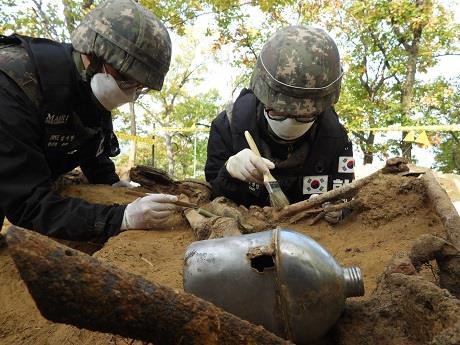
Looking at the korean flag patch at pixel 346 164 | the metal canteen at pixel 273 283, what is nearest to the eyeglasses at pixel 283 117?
the korean flag patch at pixel 346 164

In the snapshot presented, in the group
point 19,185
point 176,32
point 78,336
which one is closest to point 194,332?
point 78,336

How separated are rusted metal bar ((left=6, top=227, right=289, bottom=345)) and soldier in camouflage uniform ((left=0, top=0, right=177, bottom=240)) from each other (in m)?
1.69

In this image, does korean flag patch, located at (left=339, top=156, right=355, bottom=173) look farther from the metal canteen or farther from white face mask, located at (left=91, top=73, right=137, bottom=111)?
the metal canteen

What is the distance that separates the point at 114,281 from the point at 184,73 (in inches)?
1024

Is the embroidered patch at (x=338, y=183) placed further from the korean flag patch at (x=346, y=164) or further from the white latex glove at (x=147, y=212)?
the white latex glove at (x=147, y=212)

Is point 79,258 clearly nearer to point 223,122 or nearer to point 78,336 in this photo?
point 78,336

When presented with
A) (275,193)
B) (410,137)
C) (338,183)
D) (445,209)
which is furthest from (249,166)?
(410,137)

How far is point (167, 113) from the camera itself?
85.0ft

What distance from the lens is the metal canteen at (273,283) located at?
3.71 ft

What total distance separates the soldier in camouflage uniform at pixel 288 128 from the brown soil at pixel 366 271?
601 mm

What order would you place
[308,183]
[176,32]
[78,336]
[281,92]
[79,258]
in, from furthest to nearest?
[176,32], [308,183], [281,92], [78,336], [79,258]

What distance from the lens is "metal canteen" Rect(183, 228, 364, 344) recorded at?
3.71 ft

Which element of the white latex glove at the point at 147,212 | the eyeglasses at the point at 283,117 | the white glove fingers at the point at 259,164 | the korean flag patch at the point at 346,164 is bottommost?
the white latex glove at the point at 147,212

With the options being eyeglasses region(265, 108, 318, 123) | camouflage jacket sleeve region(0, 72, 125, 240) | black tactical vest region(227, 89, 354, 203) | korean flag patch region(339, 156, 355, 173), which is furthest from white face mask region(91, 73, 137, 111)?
korean flag patch region(339, 156, 355, 173)
